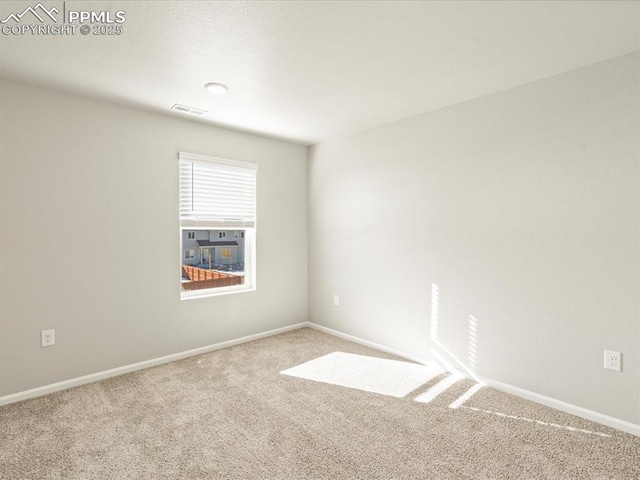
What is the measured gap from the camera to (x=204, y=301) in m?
3.69

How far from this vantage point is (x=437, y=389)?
2.84m

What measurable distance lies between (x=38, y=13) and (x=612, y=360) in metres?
3.92

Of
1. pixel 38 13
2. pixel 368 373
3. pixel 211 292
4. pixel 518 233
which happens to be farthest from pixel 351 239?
pixel 38 13

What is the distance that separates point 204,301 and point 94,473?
6.31 feet

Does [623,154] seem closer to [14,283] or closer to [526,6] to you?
[526,6]

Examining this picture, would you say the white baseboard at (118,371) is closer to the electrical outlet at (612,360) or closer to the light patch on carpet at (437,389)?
the light patch on carpet at (437,389)

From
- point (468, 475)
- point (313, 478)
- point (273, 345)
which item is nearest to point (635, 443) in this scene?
point (468, 475)

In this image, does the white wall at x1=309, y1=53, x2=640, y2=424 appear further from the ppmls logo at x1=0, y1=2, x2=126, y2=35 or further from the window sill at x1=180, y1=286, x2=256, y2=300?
the ppmls logo at x1=0, y1=2, x2=126, y2=35

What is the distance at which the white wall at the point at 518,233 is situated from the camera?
2273 mm

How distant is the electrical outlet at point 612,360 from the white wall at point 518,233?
1.2 inches

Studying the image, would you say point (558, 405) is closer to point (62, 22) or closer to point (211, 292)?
point (211, 292)

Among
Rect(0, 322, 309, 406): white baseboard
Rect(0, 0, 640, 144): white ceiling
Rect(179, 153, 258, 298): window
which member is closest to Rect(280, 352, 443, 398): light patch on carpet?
Rect(0, 322, 309, 406): white baseboard

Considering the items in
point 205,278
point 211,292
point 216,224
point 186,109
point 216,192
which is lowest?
point 211,292

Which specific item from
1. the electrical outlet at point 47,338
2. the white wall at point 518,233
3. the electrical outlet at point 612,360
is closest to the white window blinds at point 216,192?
the white wall at point 518,233
